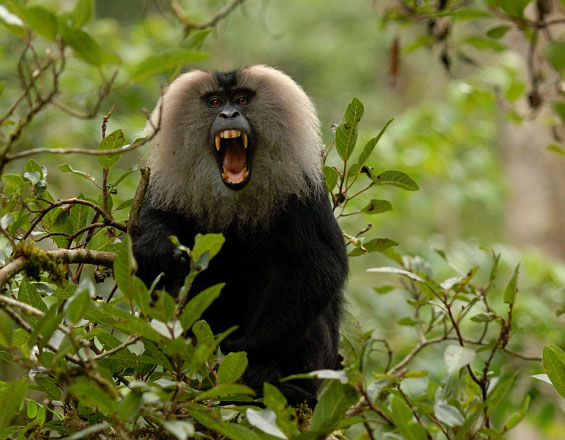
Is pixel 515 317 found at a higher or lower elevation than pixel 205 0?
lower

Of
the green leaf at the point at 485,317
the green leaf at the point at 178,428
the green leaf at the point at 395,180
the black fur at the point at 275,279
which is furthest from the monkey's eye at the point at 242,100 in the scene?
the green leaf at the point at 178,428

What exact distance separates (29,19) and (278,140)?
1508 millimetres

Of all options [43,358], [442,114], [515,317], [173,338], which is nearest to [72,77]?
[442,114]

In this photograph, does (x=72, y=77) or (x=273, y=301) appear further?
(x=72, y=77)

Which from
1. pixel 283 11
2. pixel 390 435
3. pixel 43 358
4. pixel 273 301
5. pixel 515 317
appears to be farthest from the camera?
pixel 283 11

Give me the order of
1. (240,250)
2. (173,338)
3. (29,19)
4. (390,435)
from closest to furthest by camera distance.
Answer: (29,19), (173,338), (390,435), (240,250)

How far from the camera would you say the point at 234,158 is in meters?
2.67

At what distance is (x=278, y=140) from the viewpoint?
2662 millimetres

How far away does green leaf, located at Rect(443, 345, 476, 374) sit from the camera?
1796 millimetres

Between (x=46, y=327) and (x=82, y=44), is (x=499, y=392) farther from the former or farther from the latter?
(x=82, y=44)

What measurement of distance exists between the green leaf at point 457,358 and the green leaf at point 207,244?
2.36 ft

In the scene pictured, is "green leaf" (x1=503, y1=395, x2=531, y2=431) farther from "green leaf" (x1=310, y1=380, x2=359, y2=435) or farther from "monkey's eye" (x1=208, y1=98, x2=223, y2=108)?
"monkey's eye" (x1=208, y1=98, x2=223, y2=108)

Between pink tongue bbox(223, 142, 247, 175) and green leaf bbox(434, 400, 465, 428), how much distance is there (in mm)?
1316

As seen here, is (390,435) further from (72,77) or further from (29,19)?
(72,77)
